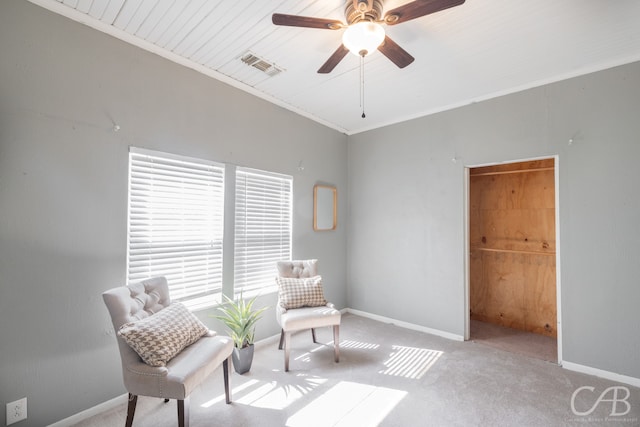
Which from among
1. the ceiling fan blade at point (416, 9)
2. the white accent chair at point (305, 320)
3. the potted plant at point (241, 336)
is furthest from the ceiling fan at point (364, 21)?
the white accent chair at point (305, 320)

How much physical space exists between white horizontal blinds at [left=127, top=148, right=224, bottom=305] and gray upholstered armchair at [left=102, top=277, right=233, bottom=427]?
0.33 m

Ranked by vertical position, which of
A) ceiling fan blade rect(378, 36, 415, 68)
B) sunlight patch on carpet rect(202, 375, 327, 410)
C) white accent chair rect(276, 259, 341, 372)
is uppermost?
ceiling fan blade rect(378, 36, 415, 68)

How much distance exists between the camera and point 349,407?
2135 millimetres

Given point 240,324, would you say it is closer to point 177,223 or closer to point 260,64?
point 177,223

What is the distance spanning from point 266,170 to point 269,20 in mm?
1547

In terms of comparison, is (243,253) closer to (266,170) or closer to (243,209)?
(243,209)

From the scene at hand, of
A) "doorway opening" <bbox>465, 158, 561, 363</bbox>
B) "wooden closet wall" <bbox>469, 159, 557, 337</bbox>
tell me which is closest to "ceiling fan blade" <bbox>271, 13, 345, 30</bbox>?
"doorway opening" <bbox>465, 158, 561, 363</bbox>

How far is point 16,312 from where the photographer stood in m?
1.77

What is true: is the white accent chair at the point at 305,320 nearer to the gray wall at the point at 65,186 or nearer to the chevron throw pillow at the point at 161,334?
the chevron throw pillow at the point at 161,334

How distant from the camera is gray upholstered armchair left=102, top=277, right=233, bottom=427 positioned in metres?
1.66

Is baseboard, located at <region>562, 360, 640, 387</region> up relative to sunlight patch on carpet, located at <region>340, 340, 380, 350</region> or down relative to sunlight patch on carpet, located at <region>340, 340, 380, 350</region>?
up

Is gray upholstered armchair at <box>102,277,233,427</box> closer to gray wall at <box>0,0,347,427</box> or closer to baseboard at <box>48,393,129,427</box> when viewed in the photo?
gray wall at <box>0,0,347,427</box>

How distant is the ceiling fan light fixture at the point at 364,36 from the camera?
5.50ft
